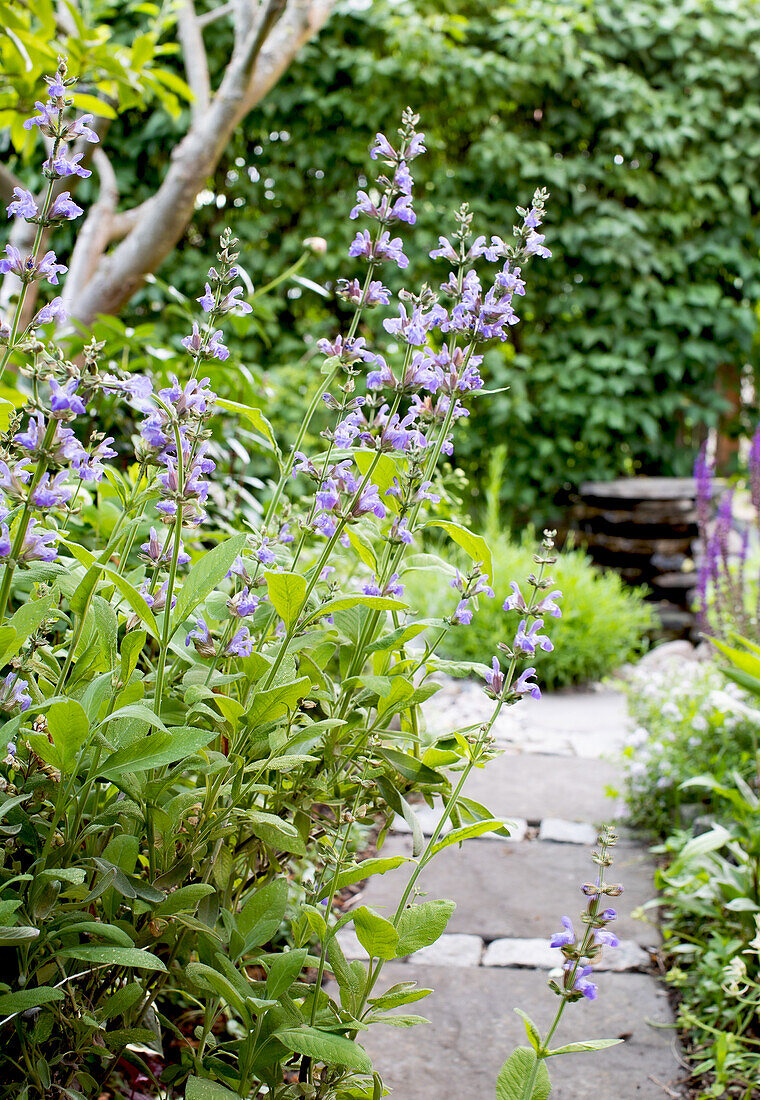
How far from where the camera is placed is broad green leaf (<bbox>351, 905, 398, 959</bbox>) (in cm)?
97

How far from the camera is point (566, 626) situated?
14.0ft

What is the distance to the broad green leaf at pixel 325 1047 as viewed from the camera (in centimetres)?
91

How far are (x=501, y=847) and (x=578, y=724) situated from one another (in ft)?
4.15

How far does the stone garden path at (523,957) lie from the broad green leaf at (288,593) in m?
0.41

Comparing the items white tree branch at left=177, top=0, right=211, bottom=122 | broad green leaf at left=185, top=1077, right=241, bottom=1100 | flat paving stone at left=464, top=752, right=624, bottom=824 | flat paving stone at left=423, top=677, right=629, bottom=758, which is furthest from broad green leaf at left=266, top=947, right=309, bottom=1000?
white tree branch at left=177, top=0, right=211, bottom=122

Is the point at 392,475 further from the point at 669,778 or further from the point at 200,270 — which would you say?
the point at 200,270

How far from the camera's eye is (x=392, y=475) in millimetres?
1206

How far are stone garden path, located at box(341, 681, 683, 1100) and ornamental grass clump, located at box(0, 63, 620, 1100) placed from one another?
0.62ft

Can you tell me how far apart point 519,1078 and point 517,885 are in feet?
4.38

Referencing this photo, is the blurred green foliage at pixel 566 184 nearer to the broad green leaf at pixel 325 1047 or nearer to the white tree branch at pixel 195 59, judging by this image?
the white tree branch at pixel 195 59

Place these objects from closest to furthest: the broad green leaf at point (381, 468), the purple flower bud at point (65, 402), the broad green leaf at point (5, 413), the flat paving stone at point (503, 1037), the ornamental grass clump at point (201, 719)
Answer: the purple flower bud at point (65, 402) < the ornamental grass clump at point (201, 719) < the broad green leaf at point (5, 413) < the broad green leaf at point (381, 468) < the flat paving stone at point (503, 1037)

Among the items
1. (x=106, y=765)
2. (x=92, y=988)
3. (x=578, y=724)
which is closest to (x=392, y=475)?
(x=106, y=765)

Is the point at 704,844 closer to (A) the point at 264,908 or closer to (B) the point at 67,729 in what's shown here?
(A) the point at 264,908

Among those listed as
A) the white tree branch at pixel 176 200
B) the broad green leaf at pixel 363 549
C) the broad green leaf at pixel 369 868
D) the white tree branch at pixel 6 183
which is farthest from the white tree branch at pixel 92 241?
the broad green leaf at pixel 369 868
